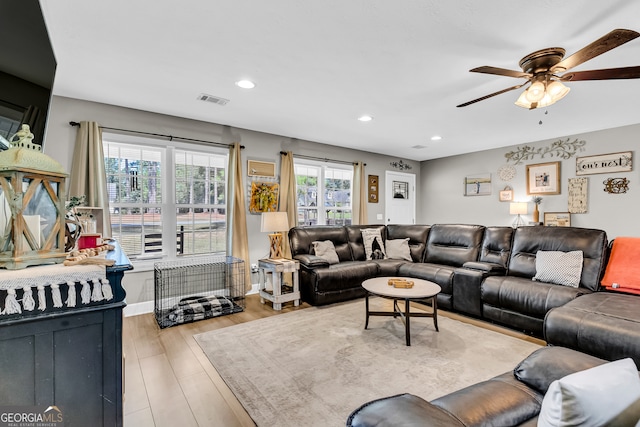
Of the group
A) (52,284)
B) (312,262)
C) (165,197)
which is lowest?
(312,262)

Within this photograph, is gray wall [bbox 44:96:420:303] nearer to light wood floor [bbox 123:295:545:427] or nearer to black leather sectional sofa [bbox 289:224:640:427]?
light wood floor [bbox 123:295:545:427]

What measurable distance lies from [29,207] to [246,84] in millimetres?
2214

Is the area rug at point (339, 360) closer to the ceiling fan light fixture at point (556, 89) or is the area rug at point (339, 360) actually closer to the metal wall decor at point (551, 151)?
the ceiling fan light fixture at point (556, 89)

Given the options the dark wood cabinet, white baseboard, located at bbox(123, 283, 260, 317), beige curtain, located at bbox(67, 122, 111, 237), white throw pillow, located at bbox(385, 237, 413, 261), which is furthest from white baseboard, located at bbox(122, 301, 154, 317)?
white throw pillow, located at bbox(385, 237, 413, 261)

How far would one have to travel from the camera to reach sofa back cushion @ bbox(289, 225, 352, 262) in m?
4.47

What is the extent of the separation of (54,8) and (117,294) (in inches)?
74.4

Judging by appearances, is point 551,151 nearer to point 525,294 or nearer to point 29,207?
point 525,294

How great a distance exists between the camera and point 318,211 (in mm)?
5715

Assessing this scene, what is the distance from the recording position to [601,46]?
1.82 meters

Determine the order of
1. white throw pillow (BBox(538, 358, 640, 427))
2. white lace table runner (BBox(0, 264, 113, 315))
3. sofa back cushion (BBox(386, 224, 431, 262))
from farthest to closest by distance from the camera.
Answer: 1. sofa back cushion (BBox(386, 224, 431, 262))
2. white lace table runner (BBox(0, 264, 113, 315))
3. white throw pillow (BBox(538, 358, 640, 427))

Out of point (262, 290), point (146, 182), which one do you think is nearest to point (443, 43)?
point (262, 290)

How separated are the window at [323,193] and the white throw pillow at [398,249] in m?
1.36

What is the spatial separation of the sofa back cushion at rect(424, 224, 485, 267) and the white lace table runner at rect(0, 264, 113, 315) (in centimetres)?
415

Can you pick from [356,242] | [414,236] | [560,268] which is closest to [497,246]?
[560,268]
